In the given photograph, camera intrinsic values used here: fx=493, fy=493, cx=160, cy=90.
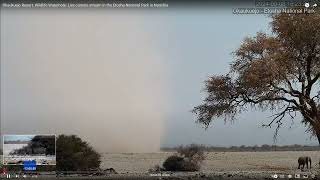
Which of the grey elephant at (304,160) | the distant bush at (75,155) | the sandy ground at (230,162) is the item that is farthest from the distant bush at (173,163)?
the grey elephant at (304,160)

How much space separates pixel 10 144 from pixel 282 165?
7207 mm

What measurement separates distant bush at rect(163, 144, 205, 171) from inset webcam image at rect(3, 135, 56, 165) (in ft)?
10.5

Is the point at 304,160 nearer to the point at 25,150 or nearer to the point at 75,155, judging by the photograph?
the point at 75,155

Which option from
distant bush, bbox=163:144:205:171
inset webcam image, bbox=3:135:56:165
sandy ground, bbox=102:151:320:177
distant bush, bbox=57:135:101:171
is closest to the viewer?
inset webcam image, bbox=3:135:56:165

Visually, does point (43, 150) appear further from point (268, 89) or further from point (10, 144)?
point (268, 89)

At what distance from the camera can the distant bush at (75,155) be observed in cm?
1300

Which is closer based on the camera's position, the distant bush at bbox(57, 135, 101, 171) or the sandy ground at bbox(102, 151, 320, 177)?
the distant bush at bbox(57, 135, 101, 171)

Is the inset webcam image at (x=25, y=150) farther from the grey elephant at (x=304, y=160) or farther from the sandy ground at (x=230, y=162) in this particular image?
the grey elephant at (x=304, y=160)

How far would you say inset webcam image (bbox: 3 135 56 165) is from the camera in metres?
12.2

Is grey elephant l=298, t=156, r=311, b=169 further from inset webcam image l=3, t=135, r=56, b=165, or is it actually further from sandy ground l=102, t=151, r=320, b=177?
inset webcam image l=3, t=135, r=56, b=165

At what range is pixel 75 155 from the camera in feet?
43.6

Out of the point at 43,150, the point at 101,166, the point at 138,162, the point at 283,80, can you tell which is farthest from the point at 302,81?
the point at 43,150

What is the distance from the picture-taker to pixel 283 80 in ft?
43.5

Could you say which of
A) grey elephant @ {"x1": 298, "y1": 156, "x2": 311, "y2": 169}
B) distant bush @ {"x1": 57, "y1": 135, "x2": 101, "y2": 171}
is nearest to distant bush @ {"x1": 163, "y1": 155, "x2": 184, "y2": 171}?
distant bush @ {"x1": 57, "y1": 135, "x2": 101, "y2": 171}
